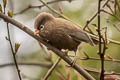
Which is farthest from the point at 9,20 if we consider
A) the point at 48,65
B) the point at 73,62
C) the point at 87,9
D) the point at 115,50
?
the point at 87,9

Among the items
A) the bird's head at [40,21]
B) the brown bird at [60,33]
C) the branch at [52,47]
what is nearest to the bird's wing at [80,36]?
the brown bird at [60,33]

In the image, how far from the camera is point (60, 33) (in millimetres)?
3371

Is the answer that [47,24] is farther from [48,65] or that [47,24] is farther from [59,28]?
[48,65]

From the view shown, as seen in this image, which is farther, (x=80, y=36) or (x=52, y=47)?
(x=80, y=36)

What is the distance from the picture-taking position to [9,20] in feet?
9.09

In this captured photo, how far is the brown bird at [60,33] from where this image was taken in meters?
3.30

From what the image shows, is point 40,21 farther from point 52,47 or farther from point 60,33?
point 52,47

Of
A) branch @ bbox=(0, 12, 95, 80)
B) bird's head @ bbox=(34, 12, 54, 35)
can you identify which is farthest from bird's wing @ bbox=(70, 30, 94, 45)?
branch @ bbox=(0, 12, 95, 80)

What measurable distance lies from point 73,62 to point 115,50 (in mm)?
1890

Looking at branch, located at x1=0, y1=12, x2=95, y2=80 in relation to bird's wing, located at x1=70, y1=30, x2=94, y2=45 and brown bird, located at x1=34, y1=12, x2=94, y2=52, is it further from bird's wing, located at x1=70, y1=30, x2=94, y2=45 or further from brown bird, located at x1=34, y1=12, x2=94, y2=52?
bird's wing, located at x1=70, y1=30, x2=94, y2=45

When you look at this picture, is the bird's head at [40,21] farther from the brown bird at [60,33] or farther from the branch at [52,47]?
the branch at [52,47]

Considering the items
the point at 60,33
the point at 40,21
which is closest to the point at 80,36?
the point at 60,33

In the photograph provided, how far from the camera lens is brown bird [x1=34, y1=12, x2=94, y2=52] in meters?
3.30

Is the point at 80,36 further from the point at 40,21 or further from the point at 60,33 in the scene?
the point at 40,21
